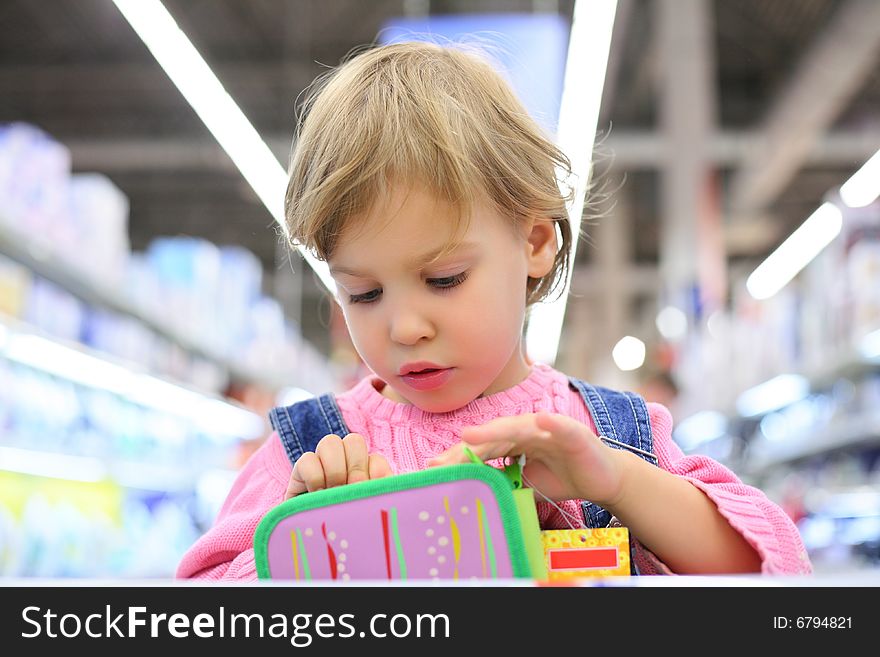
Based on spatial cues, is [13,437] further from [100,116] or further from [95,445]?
[100,116]

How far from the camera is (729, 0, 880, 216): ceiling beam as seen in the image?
7.52 metres

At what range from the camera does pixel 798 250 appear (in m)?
5.91

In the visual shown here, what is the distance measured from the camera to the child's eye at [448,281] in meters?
1.04

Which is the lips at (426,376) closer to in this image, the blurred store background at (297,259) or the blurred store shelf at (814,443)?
the blurred store background at (297,259)

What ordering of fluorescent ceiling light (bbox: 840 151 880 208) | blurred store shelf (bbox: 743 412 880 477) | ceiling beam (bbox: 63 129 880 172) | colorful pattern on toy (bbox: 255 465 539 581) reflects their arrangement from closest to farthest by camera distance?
colorful pattern on toy (bbox: 255 465 539 581)
blurred store shelf (bbox: 743 412 880 477)
fluorescent ceiling light (bbox: 840 151 880 208)
ceiling beam (bbox: 63 129 880 172)

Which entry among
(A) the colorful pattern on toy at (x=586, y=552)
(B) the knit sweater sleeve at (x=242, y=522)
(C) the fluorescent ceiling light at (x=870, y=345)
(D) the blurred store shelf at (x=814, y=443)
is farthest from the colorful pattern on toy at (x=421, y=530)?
(D) the blurred store shelf at (x=814, y=443)

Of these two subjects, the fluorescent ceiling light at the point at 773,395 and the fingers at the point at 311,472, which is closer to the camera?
the fingers at the point at 311,472

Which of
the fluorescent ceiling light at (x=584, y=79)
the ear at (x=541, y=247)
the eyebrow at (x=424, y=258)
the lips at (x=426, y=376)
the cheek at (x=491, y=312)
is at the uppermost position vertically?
the fluorescent ceiling light at (x=584, y=79)

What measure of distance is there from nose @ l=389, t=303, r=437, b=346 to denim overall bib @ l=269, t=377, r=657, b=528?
25 cm

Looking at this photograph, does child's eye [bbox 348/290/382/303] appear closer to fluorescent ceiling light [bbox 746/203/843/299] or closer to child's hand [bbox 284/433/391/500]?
child's hand [bbox 284/433/391/500]

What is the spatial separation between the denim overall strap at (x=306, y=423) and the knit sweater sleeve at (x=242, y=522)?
22 mm

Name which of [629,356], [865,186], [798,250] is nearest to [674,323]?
[798,250]

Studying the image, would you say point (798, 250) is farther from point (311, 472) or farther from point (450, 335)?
point (311, 472)

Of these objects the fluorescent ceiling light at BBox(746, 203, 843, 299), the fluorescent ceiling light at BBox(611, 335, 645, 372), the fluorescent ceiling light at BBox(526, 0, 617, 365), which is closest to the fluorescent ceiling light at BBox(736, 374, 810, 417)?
the fluorescent ceiling light at BBox(746, 203, 843, 299)
